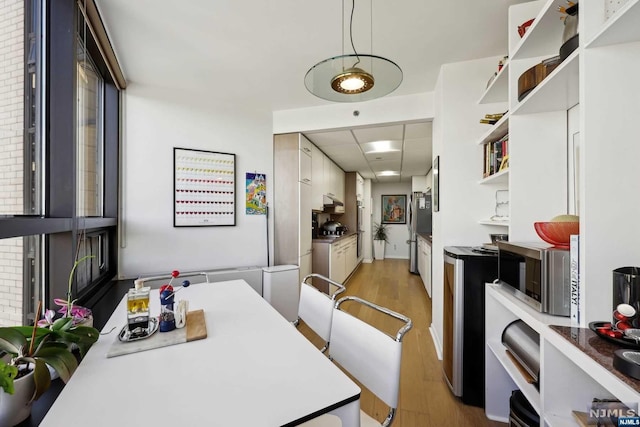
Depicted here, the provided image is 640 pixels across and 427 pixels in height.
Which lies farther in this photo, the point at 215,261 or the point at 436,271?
the point at 215,261

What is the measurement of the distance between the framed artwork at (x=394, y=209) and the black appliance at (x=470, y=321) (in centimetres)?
633

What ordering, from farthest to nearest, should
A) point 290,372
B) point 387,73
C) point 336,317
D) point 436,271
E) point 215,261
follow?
1. point 215,261
2. point 436,271
3. point 387,73
4. point 336,317
5. point 290,372

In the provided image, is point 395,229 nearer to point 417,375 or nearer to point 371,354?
point 417,375

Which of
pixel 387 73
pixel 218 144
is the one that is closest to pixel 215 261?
pixel 218 144

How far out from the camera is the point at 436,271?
2.62 metres

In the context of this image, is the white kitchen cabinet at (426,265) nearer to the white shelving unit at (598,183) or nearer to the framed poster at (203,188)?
the framed poster at (203,188)

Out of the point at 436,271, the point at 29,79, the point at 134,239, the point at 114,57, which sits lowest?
the point at 436,271

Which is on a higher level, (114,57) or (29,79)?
(114,57)

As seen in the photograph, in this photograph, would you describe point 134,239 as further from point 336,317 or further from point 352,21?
point 352,21

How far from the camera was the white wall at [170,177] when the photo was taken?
8.77 feet

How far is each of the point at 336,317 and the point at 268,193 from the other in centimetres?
240

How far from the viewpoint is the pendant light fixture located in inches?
56.1

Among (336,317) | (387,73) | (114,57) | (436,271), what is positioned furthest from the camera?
(436,271)

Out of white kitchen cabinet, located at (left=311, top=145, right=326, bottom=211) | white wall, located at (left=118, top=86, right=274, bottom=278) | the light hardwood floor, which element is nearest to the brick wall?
white wall, located at (left=118, top=86, right=274, bottom=278)
